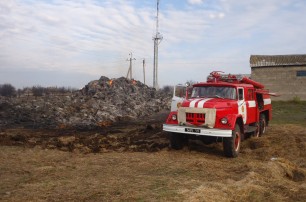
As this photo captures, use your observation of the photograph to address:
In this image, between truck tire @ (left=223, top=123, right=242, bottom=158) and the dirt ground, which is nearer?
the dirt ground

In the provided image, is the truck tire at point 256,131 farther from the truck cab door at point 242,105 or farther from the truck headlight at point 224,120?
the truck headlight at point 224,120

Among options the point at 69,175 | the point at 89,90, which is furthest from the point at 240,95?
the point at 89,90

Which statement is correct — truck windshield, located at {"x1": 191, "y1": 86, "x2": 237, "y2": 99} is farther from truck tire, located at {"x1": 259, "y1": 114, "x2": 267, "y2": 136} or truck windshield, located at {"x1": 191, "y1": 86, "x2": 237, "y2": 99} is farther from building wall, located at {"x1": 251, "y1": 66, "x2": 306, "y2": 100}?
building wall, located at {"x1": 251, "y1": 66, "x2": 306, "y2": 100}

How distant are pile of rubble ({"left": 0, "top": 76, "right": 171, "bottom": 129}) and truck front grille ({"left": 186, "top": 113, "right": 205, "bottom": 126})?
879cm

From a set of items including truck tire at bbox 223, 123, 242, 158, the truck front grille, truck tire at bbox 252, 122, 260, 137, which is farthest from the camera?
truck tire at bbox 252, 122, 260, 137

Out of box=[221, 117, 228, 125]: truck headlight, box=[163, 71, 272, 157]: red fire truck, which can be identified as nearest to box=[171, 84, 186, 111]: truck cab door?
box=[163, 71, 272, 157]: red fire truck

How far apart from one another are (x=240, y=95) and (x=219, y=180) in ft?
15.6

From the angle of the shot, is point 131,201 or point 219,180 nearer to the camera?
point 131,201

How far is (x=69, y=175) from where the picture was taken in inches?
311

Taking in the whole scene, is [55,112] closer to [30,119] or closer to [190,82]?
[30,119]

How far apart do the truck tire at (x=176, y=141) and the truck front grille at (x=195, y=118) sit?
830 millimetres

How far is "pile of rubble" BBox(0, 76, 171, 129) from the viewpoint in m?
19.6

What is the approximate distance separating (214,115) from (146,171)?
9.41ft

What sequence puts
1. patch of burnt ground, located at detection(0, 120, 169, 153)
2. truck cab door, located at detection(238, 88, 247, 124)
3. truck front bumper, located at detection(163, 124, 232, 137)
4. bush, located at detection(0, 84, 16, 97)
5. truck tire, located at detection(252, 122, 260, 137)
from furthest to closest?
bush, located at detection(0, 84, 16, 97), truck tire, located at detection(252, 122, 260, 137), patch of burnt ground, located at detection(0, 120, 169, 153), truck cab door, located at detection(238, 88, 247, 124), truck front bumper, located at detection(163, 124, 232, 137)
